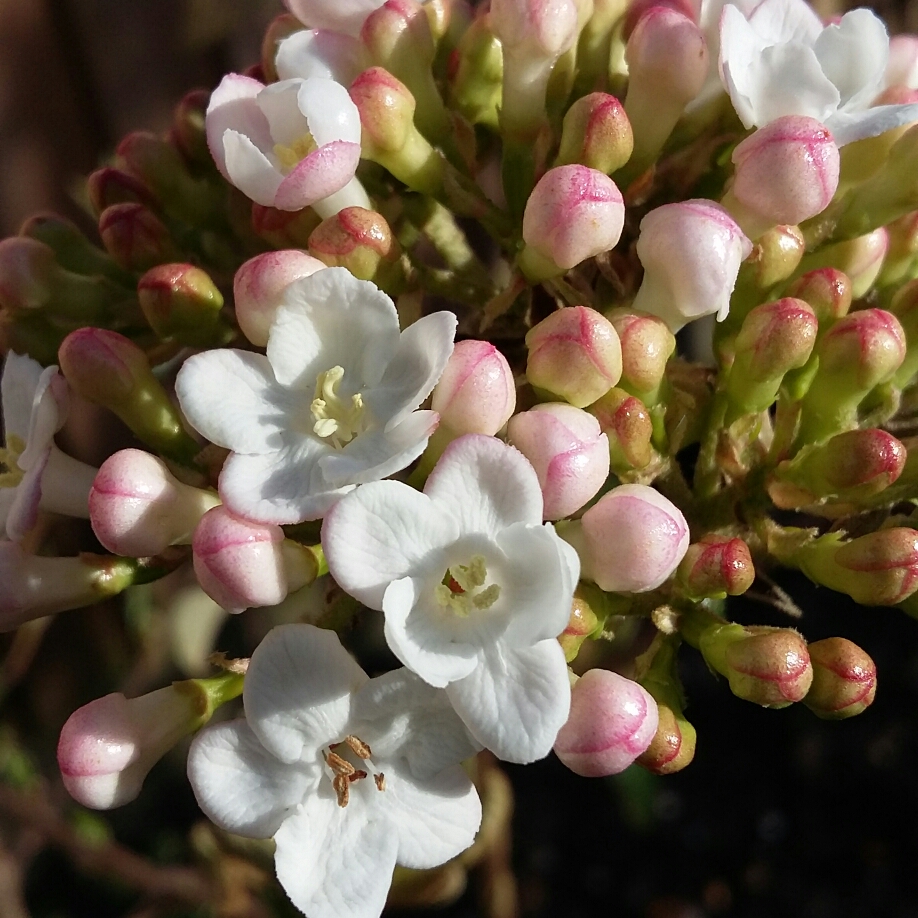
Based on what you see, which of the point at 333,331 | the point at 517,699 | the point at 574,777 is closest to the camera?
the point at 517,699

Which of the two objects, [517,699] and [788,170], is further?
[788,170]

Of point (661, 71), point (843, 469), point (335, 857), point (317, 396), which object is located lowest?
point (335, 857)

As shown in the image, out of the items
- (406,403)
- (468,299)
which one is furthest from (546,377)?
(468,299)

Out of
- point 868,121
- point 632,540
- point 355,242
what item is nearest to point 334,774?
point 632,540

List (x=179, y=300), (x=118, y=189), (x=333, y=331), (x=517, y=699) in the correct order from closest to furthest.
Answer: (x=517, y=699)
(x=333, y=331)
(x=179, y=300)
(x=118, y=189)

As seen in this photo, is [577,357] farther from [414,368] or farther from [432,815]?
[432,815]

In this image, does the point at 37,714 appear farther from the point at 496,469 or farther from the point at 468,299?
the point at 496,469

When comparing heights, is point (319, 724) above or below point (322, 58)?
below

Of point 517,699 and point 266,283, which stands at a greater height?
point 266,283
